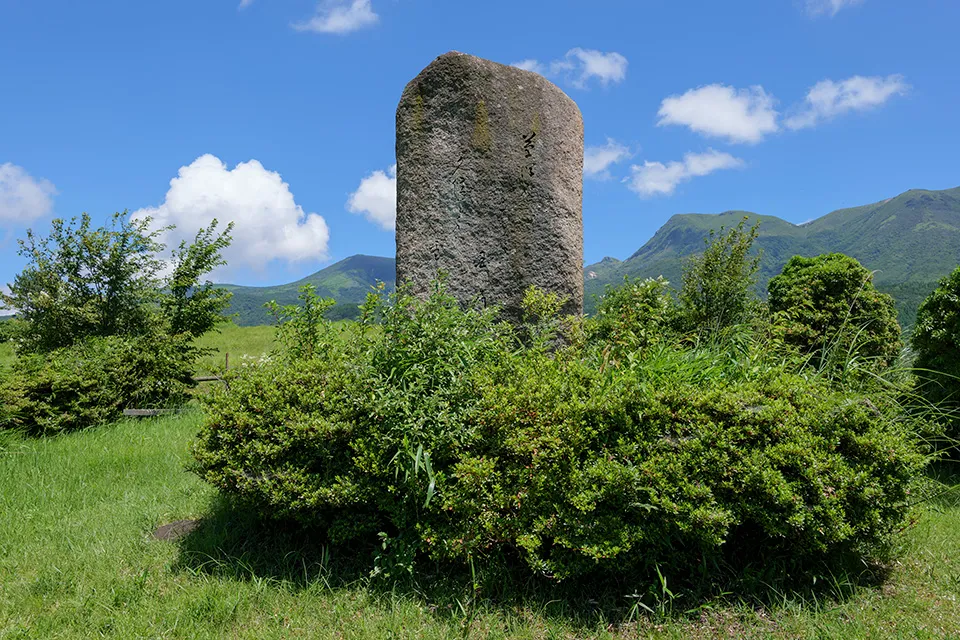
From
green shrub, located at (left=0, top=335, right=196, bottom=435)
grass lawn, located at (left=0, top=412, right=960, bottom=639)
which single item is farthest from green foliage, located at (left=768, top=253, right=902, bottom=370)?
green shrub, located at (left=0, top=335, right=196, bottom=435)

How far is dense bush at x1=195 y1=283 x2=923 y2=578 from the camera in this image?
10.8 feet

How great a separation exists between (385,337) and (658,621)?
2522 millimetres

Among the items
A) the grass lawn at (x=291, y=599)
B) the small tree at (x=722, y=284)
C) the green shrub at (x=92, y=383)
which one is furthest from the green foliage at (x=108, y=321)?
the small tree at (x=722, y=284)

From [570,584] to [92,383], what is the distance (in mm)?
8762

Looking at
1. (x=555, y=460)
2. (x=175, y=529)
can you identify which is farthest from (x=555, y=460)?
(x=175, y=529)

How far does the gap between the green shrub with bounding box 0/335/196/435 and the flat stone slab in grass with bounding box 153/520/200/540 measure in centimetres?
569

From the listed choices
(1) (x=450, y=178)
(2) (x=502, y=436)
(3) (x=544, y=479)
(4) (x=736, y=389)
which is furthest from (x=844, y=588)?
(1) (x=450, y=178)

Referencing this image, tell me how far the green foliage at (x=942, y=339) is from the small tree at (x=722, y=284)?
2.06 m

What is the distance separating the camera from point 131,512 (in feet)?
16.2

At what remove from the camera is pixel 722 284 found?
26.1ft

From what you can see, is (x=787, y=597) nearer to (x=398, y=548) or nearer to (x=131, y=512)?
(x=398, y=548)

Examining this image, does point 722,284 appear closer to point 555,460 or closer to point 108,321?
point 555,460

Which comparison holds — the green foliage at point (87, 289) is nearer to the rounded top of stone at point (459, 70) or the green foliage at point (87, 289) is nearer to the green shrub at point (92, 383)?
the green shrub at point (92, 383)

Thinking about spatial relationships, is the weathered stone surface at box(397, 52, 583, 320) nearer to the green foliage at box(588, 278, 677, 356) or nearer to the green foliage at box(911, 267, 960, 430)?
the green foliage at box(588, 278, 677, 356)
